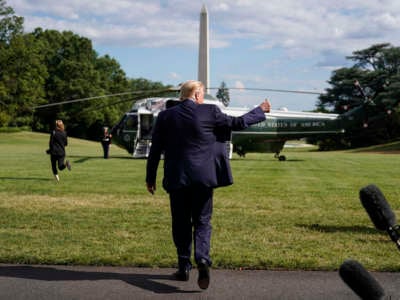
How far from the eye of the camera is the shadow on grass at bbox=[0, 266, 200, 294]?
5820 mm

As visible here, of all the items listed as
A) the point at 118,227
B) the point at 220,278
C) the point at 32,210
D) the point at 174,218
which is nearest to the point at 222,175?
the point at 174,218

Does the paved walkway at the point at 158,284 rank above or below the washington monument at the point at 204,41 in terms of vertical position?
below

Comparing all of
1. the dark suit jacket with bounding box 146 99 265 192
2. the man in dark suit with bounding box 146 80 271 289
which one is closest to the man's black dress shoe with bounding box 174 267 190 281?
the man in dark suit with bounding box 146 80 271 289

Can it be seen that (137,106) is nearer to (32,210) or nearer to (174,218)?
(32,210)

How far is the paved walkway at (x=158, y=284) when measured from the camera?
5.32 m

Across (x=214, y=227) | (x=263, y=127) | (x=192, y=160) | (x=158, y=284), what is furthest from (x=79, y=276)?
(x=263, y=127)

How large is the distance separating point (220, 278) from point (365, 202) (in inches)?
151

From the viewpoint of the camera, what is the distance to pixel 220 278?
234 inches

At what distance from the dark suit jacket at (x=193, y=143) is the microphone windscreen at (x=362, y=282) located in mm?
3839

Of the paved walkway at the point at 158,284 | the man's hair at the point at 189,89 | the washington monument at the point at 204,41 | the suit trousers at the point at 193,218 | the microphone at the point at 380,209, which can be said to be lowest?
the paved walkway at the point at 158,284

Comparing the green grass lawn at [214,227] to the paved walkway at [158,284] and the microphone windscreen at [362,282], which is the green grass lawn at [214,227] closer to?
the paved walkway at [158,284]

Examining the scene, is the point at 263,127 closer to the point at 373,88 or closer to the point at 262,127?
the point at 262,127

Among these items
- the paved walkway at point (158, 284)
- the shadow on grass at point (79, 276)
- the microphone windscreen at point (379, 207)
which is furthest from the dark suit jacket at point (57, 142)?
the microphone windscreen at point (379, 207)

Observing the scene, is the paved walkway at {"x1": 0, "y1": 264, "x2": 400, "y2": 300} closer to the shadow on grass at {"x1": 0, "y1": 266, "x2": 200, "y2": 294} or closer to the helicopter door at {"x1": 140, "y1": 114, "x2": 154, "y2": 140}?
the shadow on grass at {"x1": 0, "y1": 266, "x2": 200, "y2": 294}
